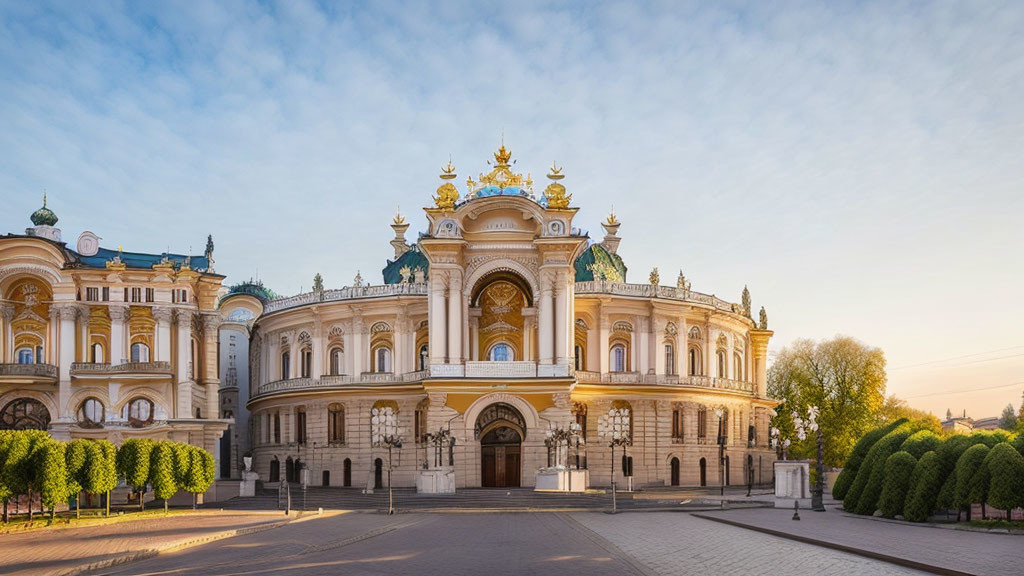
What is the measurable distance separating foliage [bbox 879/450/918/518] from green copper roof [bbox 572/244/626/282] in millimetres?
33469

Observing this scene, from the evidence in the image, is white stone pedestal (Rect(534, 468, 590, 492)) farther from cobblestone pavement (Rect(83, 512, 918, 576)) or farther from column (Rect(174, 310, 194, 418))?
column (Rect(174, 310, 194, 418))

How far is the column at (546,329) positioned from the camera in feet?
182

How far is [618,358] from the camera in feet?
216

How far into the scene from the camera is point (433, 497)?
48594 mm

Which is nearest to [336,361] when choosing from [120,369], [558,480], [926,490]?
[120,369]

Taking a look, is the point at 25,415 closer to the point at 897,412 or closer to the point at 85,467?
the point at 85,467

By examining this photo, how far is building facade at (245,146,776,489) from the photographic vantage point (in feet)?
181

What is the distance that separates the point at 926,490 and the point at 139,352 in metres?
42.9

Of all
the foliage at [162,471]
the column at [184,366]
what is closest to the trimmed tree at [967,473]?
→ the foliage at [162,471]

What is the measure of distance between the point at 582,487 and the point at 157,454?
20.6 meters

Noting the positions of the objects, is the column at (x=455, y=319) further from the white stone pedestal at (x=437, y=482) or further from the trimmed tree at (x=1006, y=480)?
the trimmed tree at (x=1006, y=480)

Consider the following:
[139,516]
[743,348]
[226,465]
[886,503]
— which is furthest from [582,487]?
[226,465]

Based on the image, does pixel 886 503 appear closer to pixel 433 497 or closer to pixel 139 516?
pixel 433 497

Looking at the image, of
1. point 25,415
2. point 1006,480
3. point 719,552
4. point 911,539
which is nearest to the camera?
point 719,552
